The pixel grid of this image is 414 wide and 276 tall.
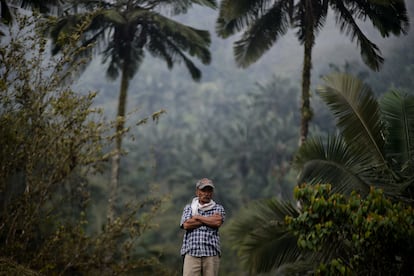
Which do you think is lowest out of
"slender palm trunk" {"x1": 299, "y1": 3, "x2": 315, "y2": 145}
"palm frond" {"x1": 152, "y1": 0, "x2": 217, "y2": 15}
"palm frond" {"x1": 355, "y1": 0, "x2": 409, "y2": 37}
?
"slender palm trunk" {"x1": 299, "y1": 3, "x2": 315, "y2": 145}

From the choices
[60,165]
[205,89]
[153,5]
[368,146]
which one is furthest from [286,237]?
[205,89]

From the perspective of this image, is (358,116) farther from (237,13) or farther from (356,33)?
(237,13)

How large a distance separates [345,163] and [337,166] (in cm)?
16

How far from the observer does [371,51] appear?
13008 mm

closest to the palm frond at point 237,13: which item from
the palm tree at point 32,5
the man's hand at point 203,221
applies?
the palm tree at point 32,5

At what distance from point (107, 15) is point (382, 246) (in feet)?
35.4

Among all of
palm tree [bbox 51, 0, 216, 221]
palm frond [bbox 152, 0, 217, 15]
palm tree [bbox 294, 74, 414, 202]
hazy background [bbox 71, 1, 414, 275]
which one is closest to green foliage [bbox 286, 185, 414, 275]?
palm tree [bbox 294, 74, 414, 202]

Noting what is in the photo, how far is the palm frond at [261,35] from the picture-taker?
47.1 feet

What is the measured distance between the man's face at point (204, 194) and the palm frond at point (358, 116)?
3906 mm

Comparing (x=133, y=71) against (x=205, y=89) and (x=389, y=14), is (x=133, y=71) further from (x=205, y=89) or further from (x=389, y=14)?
(x=205, y=89)

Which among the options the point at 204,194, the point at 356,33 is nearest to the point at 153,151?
the point at 356,33

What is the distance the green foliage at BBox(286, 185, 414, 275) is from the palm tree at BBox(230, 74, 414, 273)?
1.93 metres

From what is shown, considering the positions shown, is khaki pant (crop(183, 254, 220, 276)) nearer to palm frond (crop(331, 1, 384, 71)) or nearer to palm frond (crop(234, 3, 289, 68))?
palm frond (crop(331, 1, 384, 71))

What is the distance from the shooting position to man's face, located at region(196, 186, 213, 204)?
219 inches
